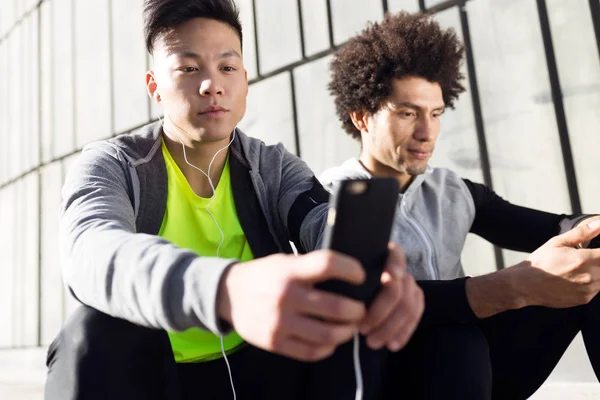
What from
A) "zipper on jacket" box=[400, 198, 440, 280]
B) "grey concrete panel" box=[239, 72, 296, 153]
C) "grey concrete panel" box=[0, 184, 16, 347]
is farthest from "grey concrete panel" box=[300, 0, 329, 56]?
"grey concrete panel" box=[0, 184, 16, 347]

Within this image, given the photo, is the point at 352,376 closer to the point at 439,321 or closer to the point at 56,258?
the point at 439,321

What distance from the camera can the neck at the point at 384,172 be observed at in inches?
72.6

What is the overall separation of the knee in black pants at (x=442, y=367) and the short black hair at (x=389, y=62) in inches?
43.2

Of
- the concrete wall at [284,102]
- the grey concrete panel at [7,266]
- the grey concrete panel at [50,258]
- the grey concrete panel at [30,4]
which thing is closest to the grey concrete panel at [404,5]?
the concrete wall at [284,102]

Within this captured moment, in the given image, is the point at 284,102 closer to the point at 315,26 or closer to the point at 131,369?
the point at 315,26

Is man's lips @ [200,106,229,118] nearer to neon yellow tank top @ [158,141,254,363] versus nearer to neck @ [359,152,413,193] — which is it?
neon yellow tank top @ [158,141,254,363]

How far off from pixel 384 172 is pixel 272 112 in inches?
64.8

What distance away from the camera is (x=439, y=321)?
109 centimetres

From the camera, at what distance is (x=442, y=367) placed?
102 centimetres

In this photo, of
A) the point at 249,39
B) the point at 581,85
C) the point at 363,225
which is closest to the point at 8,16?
the point at 249,39

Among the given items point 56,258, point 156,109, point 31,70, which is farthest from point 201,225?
point 31,70

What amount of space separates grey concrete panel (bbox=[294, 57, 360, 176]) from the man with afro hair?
70 cm

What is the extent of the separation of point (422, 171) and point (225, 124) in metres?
0.80

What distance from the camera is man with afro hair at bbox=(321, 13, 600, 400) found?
3.50 ft
